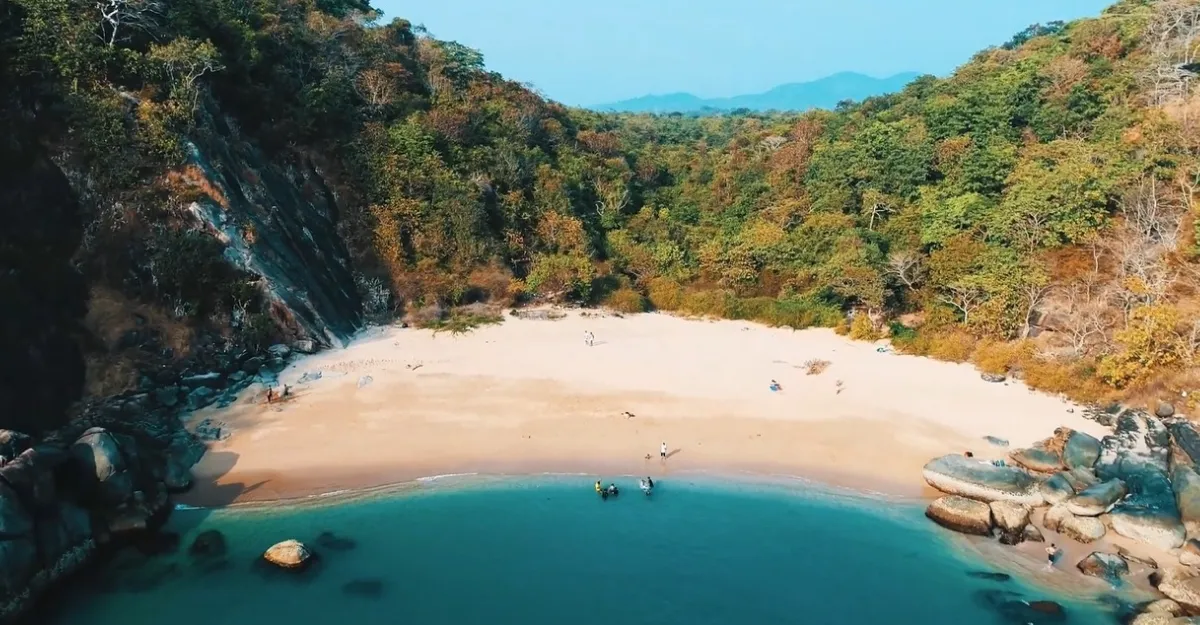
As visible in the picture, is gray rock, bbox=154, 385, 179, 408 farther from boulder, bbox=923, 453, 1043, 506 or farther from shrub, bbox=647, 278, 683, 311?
boulder, bbox=923, 453, 1043, 506

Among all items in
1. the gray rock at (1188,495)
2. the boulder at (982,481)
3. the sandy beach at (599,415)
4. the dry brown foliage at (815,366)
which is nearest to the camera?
the gray rock at (1188,495)

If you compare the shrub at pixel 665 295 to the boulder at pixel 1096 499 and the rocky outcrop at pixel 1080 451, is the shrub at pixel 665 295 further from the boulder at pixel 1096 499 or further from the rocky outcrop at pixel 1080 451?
the boulder at pixel 1096 499

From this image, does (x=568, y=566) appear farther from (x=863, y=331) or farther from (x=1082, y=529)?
(x=863, y=331)

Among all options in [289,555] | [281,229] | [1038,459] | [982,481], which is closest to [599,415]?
[289,555]

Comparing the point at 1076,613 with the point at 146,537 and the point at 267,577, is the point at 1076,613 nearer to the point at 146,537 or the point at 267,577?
the point at 267,577

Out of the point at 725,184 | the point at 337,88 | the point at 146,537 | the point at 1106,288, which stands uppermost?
the point at 337,88

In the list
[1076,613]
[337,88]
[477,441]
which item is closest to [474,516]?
[477,441]

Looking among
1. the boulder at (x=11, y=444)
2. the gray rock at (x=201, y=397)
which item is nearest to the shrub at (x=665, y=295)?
the gray rock at (x=201, y=397)

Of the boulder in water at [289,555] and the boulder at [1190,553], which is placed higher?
the boulder in water at [289,555]
